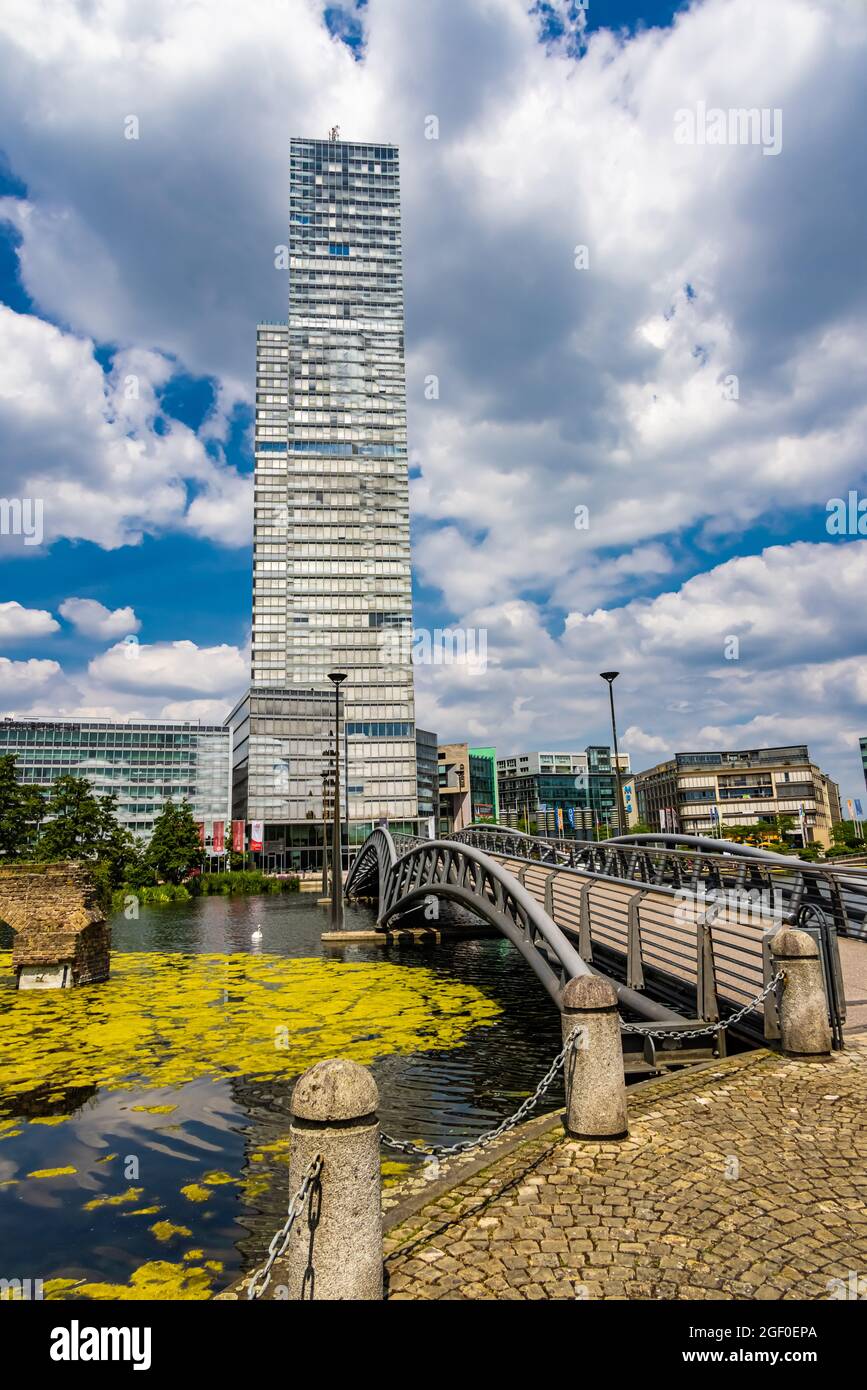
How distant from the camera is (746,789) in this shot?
450 feet

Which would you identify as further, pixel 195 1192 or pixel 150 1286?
pixel 195 1192

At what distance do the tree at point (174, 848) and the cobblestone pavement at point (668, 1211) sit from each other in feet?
215

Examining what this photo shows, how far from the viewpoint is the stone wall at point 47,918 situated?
1933 centimetres

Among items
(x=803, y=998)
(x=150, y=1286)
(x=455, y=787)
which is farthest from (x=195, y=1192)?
(x=455, y=787)

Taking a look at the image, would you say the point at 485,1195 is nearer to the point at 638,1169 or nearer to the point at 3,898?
the point at 638,1169

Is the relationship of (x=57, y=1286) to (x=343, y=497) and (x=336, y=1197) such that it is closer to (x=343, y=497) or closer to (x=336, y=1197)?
(x=336, y=1197)

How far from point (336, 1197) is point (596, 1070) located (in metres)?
3.14

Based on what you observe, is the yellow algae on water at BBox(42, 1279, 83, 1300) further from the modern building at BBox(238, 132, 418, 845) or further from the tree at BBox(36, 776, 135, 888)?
the modern building at BBox(238, 132, 418, 845)

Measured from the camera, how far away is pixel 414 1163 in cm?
776

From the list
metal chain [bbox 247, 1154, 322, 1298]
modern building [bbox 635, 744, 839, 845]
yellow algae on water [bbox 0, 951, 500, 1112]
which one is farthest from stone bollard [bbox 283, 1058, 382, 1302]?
modern building [bbox 635, 744, 839, 845]

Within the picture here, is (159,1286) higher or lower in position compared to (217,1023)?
higher

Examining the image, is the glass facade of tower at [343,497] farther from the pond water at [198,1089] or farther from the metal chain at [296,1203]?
the metal chain at [296,1203]

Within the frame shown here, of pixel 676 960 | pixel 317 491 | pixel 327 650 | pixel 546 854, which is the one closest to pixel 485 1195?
pixel 676 960
